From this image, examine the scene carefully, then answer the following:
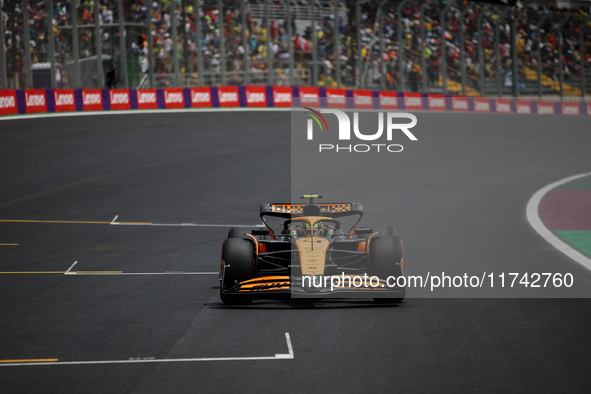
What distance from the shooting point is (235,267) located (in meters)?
10.3

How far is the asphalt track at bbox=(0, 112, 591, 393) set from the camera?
7434mm

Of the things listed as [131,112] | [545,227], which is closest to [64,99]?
[131,112]

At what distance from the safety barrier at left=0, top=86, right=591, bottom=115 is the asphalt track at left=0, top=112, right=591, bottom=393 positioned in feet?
18.8

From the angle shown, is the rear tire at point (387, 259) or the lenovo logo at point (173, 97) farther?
the lenovo logo at point (173, 97)

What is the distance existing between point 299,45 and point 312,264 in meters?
33.6

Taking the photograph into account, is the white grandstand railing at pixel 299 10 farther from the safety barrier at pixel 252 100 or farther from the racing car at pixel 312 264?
the racing car at pixel 312 264

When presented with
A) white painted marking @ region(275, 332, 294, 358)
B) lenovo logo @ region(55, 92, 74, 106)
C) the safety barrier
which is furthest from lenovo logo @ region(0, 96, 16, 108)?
white painted marking @ region(275, 332, 294, 358)

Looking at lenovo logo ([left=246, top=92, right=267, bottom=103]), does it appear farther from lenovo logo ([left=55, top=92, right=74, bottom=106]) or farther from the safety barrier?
lenovo logo ([left=55, top=92, right=74, bottom=106])

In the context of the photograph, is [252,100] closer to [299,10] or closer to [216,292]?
[299,10]

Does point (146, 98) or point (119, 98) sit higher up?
point (119, 98)

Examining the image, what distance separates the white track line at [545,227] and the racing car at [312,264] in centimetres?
363

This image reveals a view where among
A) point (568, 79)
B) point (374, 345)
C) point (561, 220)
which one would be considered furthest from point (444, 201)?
point (568, 79)

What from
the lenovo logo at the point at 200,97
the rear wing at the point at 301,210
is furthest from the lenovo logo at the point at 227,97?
the rear wing at the point at 301,210

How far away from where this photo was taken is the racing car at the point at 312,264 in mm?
10008
